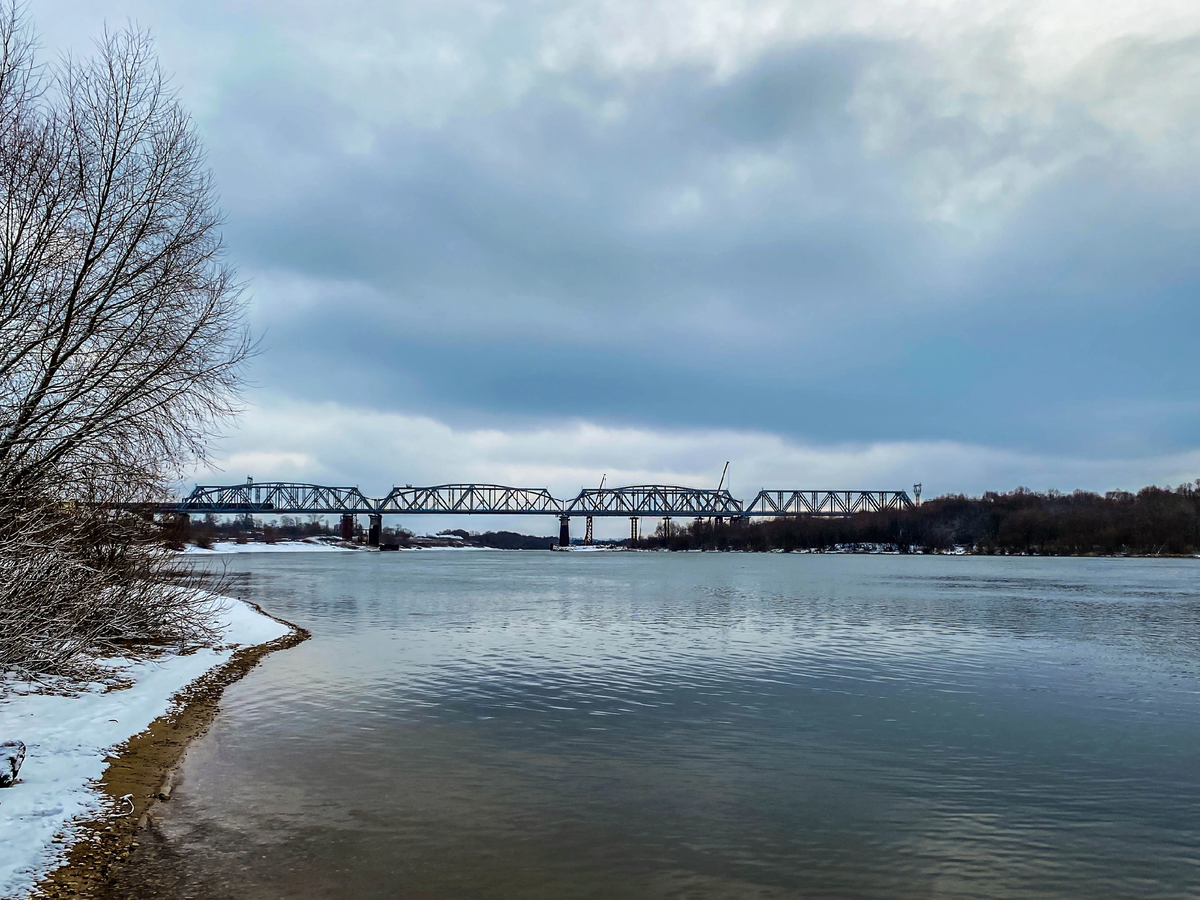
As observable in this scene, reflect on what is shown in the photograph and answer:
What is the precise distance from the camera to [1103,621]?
1480 inches

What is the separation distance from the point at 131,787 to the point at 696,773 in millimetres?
7997

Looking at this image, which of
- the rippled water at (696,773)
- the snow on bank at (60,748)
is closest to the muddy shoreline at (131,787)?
the snow on bank at (60,748)

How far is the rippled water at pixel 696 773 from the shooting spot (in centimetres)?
936

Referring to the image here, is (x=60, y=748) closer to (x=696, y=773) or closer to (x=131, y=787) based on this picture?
(x=131, y=787)

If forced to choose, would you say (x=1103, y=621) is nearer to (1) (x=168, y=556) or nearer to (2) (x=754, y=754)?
(2) (x=754, y=754)

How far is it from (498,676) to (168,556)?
1028cm

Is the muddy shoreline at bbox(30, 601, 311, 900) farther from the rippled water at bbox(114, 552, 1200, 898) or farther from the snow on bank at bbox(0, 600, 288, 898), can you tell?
the rippled water at bbox(114, 552, 1200, 898)

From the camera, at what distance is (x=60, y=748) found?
1237 centimetres

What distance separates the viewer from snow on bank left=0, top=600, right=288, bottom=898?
8.81m

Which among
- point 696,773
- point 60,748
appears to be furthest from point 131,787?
point 696,773

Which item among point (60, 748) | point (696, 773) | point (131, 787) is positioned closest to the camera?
point (131, 787)

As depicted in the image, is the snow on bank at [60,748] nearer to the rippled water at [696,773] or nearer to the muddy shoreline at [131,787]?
the muddy shoreline at [131,787]

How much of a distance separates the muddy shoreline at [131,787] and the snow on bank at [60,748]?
155mm

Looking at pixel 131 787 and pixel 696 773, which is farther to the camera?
pixel 696 773
